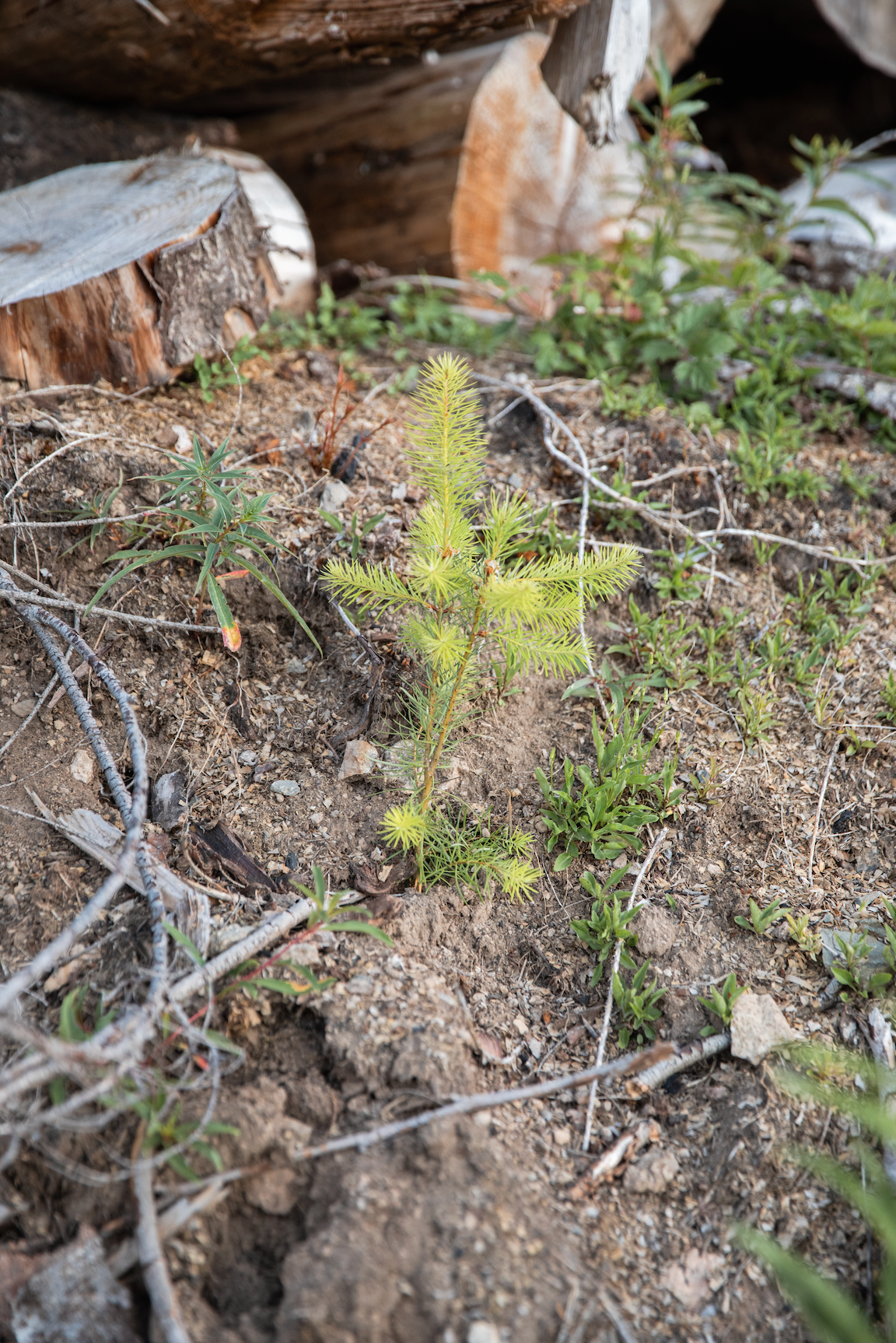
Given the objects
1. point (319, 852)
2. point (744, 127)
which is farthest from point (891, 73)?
point (319, 852)

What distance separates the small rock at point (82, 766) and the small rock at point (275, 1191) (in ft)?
3.13

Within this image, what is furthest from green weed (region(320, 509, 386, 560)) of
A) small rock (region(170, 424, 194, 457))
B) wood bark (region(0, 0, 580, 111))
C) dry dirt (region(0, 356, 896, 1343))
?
wood bark (region(0, 0, 580, 111))

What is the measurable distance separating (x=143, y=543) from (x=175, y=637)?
11.1 inches

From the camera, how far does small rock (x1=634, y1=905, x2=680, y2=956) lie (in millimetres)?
1822

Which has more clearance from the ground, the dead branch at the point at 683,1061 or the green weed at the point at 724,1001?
the green weed at the point at 724,1001

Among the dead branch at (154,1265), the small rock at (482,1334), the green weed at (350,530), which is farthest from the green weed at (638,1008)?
the green weed at (350,530)

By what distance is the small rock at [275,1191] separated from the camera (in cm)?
134

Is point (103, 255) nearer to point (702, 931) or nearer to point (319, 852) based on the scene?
point (319, 852)

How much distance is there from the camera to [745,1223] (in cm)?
145

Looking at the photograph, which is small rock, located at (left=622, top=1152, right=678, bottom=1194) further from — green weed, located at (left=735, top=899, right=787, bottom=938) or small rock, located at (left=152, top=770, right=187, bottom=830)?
small rock, located at (left=152, top=770, right=187, bottom=830)

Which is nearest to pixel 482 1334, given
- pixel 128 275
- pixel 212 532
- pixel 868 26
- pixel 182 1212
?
pixel 182 1212

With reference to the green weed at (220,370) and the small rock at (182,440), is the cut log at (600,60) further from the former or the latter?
the small rock at (182,440)

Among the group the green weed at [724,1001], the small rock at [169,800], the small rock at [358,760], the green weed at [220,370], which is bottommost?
the green weed at [724,1001]

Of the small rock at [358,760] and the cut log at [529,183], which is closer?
the small rock at [358,760]
